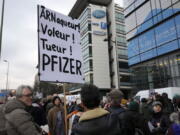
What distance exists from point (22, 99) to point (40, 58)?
1029 mm

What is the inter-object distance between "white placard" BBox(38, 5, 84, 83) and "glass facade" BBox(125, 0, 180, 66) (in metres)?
22.6

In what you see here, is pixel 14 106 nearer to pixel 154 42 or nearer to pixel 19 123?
pixel 19 123

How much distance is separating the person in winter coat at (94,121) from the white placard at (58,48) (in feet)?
5.74

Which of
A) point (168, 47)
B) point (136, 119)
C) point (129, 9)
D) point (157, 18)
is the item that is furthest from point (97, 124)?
point (129, 9)

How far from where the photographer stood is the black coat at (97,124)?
1.91 metres

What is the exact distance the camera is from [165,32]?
26281 mm

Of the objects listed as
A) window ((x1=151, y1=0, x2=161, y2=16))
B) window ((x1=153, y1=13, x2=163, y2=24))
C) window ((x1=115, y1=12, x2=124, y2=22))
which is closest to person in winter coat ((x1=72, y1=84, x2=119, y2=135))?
window ((x1=153, y1=13, x2=163, y2=24))

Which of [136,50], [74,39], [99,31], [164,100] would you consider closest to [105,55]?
[99,31]

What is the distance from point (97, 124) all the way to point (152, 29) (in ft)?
93.7

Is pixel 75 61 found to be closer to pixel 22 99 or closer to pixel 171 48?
pixel 22 99

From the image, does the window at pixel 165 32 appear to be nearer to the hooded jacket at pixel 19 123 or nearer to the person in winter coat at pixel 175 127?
the person in winter coat at pixel 175 127

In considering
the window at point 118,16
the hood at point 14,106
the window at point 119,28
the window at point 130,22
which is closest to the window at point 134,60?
the window at point 130,22

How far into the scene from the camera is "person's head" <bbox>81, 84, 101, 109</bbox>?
6.83 feet

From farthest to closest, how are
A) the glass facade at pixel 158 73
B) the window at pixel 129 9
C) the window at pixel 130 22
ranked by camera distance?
the window at pixel 129 9, the window at pixel 130 22, the glass facade at pixel 158 73
